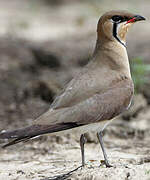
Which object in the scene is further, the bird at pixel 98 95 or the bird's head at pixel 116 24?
the bird's head at pixel 116 24

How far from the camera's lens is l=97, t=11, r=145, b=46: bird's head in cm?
513

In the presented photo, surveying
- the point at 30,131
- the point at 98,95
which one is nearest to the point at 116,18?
the point at 98,95

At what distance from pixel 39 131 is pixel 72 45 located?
7.24m

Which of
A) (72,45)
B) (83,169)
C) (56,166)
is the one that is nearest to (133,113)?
(56,166)

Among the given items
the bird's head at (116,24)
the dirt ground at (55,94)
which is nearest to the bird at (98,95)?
the bird's head at (116,24)

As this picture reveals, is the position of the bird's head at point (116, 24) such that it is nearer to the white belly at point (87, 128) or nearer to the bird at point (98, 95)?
the bird at point (98, 95)

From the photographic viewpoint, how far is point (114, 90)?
4.79 m

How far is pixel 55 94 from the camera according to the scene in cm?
761

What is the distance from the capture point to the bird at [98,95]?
438 cm

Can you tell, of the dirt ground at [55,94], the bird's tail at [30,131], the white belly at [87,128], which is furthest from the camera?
the dirt ground at [55,94]

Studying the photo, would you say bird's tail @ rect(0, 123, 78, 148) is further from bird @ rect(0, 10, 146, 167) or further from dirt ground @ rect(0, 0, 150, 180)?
dirt ground @ rect(0, 0, 150, 180)

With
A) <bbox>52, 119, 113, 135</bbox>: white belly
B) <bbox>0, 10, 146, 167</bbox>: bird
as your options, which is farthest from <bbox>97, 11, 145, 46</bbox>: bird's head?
<bbox>52, 119, 113, 135</bbox>: white belly

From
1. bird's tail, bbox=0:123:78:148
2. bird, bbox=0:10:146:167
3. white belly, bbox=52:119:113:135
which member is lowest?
white belly, bbox=52:119:113:135

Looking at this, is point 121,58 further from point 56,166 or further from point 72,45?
point 72,45
